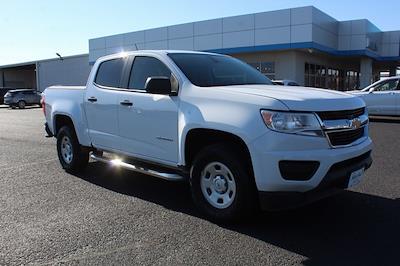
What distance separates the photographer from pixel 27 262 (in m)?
4.10

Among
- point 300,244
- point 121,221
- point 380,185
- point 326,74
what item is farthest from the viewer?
point 326,74

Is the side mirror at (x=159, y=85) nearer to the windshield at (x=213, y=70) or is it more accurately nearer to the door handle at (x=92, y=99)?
the windshield at (x=213, y=70)

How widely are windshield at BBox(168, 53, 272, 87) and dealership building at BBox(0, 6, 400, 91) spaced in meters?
24.9

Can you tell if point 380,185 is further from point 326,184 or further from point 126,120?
point 126,120

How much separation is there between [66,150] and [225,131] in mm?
4133

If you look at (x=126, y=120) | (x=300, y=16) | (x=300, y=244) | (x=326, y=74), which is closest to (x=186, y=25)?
(x=300, y=16)

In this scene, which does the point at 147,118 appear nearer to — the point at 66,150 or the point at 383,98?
the point at 66,150

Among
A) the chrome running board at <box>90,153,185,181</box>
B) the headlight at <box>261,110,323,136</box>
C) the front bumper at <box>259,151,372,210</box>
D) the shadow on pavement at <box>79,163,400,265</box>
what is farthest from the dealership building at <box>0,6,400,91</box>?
the headlight at <box>261,110,323,136</box>

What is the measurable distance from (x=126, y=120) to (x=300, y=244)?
2.97 metres

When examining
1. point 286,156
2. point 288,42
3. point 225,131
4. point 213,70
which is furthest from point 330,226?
point 288,42

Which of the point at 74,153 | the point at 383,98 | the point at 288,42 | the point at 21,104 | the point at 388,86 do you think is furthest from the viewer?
the point at 21,104

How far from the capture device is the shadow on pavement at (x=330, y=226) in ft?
13.5

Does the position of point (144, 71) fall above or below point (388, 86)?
above

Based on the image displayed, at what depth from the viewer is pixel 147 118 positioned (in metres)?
5.84
